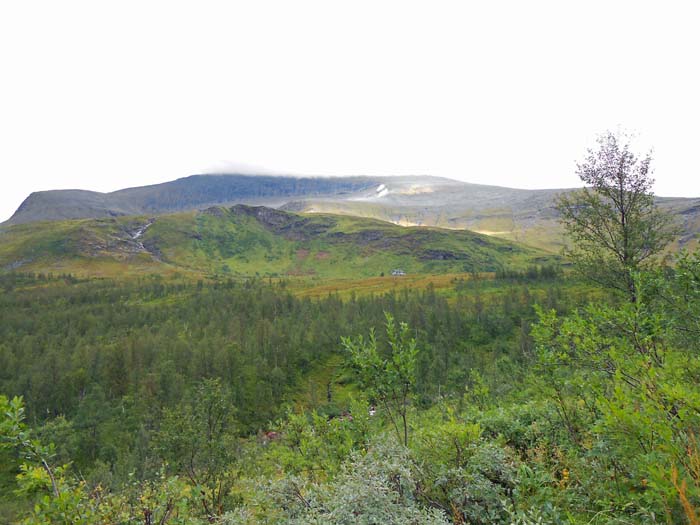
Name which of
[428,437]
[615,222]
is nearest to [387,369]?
[428,437]

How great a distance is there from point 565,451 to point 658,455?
4.91 metres

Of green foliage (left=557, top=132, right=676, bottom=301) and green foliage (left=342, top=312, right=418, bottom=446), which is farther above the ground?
green foliage (left=557, top=132, right=676, bottom=301)

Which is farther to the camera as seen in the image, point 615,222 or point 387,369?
point 615,222

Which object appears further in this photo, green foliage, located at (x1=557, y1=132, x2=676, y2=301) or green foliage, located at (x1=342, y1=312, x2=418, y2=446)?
green foliage, located at (x1=557, y1=132, x2=676, y2=301)

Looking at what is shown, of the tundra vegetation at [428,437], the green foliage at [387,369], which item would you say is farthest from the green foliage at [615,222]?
the green foliage at [387,369]

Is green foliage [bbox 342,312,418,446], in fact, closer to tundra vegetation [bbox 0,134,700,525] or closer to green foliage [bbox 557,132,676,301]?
tundra vegetation [bbox 0,134,700,525]

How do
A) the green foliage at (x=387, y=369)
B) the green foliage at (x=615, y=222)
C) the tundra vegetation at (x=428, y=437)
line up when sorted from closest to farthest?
the tundra vegetation at (x=428, y=437) → the green foliage at (x=387, y=369) → the green foliage at (x=615, y=222)

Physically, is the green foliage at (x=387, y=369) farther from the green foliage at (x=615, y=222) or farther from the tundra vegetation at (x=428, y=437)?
the green foliage at (x=615, y=222)

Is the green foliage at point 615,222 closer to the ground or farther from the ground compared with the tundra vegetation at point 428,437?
farther from the ground

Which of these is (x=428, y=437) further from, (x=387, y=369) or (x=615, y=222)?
(x=615, y=222)

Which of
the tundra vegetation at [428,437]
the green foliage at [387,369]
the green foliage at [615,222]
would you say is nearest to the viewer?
the tundra vegetation at [428,437]

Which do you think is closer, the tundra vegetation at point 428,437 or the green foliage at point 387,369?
the tundra vegetation at point 428,437

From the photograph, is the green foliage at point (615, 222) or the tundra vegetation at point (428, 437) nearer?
the tundra vegetation at point (428, 437)

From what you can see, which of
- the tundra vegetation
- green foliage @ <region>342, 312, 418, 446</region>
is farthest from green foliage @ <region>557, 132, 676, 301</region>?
green foliage @ <region>342, 312, 418, 446</region>
